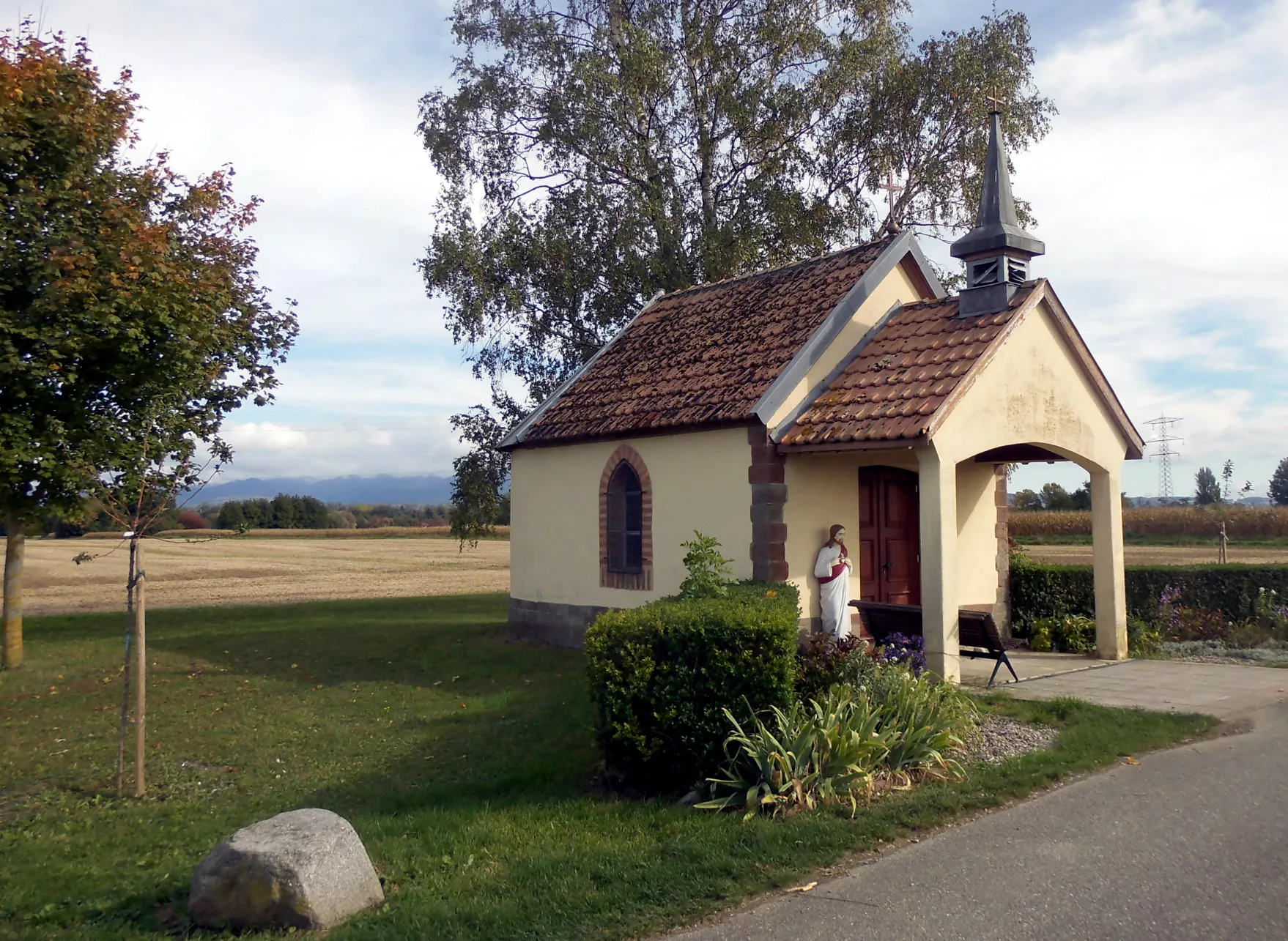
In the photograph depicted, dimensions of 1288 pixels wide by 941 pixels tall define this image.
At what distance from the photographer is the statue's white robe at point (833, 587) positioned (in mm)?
12719

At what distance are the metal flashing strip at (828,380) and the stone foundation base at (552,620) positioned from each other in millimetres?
4190

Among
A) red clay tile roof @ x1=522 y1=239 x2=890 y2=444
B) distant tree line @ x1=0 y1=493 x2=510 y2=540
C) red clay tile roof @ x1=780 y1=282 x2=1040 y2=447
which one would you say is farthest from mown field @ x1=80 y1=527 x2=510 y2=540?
red clay tile roof @ x1=780 y1=282 x2=1040 y2=447

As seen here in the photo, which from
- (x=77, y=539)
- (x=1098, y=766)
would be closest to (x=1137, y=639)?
(x=1098, y=766)

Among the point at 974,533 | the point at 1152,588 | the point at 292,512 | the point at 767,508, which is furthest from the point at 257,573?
the point at 292,512

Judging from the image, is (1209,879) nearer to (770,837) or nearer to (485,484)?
(770,837)

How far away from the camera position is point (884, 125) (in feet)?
75.8

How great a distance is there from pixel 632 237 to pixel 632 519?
927 cm

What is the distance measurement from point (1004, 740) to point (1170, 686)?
11.6 ft

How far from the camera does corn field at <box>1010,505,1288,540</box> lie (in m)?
50.1

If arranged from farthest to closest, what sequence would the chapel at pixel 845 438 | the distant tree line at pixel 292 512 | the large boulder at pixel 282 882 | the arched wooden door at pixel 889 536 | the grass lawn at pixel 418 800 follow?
the distant tree line at pixel 292 512 < the arched wooden door at pixel 889 536 < the chapel at pixel 845 438 < the grass lawn at pixel 418 800 < the large boulder at pixel 282 882

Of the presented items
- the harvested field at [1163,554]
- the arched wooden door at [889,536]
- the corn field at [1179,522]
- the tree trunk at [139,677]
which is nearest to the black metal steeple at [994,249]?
the arched wooden door at [889,536]

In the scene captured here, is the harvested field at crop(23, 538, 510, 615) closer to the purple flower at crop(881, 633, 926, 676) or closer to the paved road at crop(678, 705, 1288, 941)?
the purple flower at crop(881, 633, 926, 676)

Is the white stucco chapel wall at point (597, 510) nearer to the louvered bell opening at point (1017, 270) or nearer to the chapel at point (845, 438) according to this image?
the chapel at point (845, 438)

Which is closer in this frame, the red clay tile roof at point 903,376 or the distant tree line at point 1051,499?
the red clay tile roof at point 903,376
